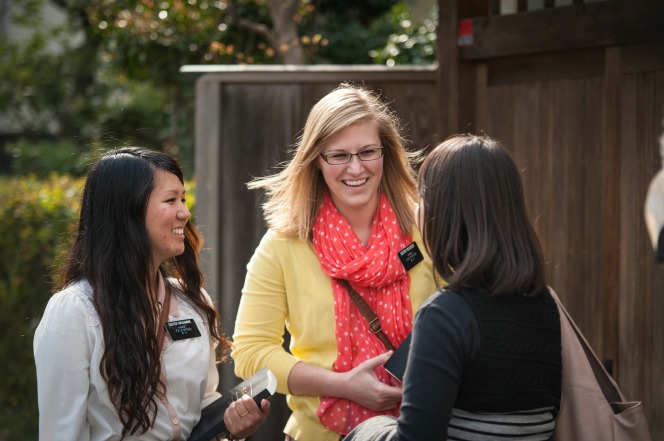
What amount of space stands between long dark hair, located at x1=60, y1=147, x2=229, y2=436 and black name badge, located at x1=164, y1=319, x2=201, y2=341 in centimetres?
6

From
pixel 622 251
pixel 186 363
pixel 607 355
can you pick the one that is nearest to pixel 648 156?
pixel 622 251

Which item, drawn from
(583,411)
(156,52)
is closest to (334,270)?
(583,411)

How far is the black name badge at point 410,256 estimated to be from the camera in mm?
3320

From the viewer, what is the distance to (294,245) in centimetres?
344

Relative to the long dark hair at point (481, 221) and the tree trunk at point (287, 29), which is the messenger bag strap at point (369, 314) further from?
the tree trunk at point (287, 29)

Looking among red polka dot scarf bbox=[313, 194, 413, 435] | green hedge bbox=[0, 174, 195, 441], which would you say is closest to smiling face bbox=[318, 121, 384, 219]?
red polka dot scarf bbox=[313, 194, 413, 435]

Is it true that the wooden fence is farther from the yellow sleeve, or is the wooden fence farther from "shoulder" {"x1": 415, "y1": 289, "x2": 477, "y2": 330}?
"shoulder" {"x1": 415, "y1": 289, "x2": 477, "y2": 330}

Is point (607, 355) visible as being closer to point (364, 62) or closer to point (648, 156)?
point (648, 156)

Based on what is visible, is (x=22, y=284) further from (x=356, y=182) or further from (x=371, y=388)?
(x=371, y=388)

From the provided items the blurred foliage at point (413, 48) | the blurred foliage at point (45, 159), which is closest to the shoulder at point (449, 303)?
the blurred foliage at point (413, 48)

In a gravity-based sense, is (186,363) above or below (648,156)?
below

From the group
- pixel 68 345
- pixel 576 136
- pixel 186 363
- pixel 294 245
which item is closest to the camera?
pixel 68 345

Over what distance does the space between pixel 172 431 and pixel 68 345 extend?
17.8 inches

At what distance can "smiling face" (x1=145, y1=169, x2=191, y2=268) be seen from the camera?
315 cm
